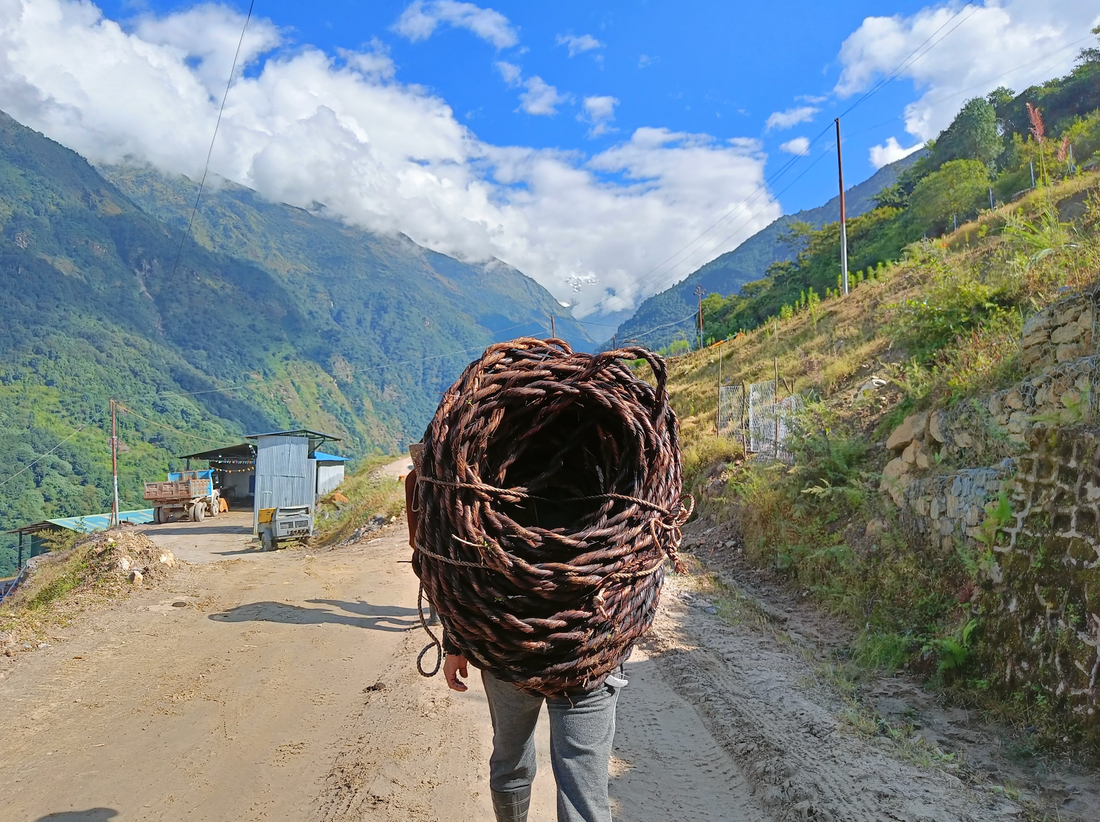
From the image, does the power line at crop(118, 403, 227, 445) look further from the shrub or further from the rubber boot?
the rubber boot

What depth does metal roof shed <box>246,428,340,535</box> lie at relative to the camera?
88.9 feet

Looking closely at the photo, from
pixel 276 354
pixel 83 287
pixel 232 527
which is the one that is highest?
pixel 83 287

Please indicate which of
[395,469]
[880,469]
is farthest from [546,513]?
[395,469]

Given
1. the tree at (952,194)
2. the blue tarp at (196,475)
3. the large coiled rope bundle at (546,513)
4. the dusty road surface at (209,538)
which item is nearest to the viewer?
the large coiled rope bundle at (546,513)

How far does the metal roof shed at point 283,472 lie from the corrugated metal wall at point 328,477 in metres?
8.21

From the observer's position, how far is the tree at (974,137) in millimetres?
41938

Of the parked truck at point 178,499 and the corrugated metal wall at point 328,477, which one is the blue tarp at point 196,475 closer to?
the parked truck at point 178,499

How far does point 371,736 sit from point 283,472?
83.9 feet

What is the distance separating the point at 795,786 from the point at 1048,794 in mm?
1241

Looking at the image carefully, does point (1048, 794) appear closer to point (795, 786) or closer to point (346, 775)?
point (795, 786)

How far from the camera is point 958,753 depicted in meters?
3.58

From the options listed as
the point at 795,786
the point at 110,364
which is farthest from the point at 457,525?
the point at 110,364

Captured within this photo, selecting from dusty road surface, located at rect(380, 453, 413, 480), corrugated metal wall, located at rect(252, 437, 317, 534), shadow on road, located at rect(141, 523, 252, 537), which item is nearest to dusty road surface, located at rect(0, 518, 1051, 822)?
corrugated metal wall, located at rect(252, 437, 317, 534)

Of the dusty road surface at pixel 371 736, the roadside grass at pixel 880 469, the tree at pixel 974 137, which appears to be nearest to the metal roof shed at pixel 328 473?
the roadside grass at pixel 880 469
